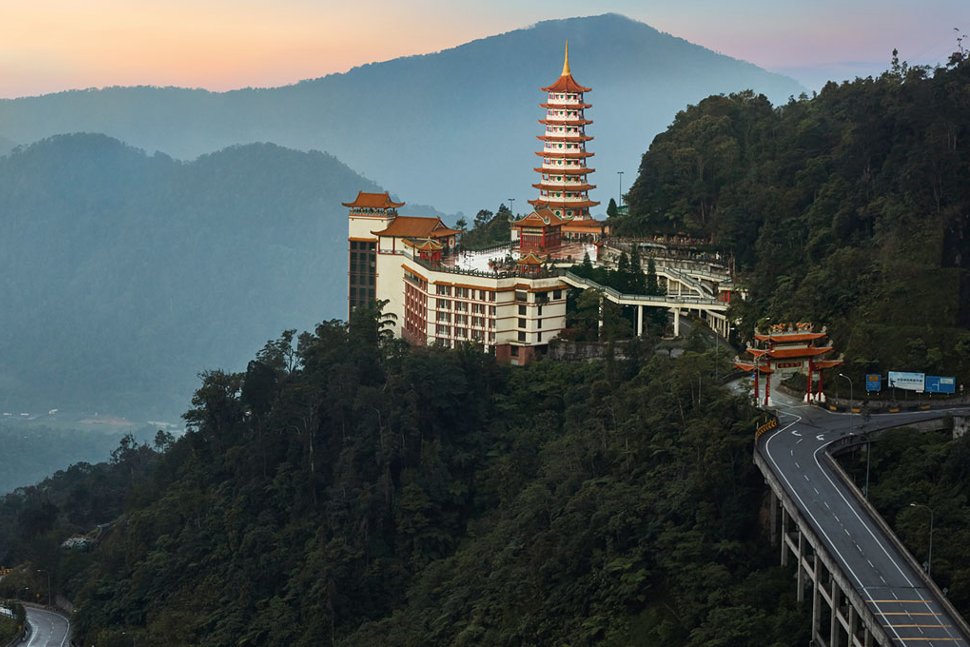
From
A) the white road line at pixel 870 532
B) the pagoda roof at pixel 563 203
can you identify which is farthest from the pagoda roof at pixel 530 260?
the white road line at pixel 870 532

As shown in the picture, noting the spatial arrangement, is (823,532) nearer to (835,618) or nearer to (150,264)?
(835,618)

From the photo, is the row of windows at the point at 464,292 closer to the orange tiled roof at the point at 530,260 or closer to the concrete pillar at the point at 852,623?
the orange tiled roof at the point at 530,260

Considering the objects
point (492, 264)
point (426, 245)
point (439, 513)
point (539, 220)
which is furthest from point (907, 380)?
point (426, 245)

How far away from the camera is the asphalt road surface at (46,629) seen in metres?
55.2

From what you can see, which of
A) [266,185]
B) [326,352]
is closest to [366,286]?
[326,352]

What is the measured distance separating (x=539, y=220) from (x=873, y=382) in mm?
21117

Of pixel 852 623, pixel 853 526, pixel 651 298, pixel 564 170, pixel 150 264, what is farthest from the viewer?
pixel 150 264

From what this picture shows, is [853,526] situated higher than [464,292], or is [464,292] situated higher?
[464,292]

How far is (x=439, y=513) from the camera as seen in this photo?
48719 mm

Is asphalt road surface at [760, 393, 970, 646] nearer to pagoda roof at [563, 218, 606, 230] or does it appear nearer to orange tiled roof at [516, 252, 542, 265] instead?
orange tiled roof at [516, 252, 542, 265]

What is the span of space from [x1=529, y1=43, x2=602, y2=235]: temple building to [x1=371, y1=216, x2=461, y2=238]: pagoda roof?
7.65 metres

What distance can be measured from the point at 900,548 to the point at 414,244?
102 feet

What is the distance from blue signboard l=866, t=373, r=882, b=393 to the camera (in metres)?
40.8

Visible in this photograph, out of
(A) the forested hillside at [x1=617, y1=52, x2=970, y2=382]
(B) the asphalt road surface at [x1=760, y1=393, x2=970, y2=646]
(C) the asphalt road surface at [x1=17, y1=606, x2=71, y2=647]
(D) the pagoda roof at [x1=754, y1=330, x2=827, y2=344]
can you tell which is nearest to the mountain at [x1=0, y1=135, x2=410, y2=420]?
(C) the asphalt road surface at [x1=17, y1=606, x2=71, y2=647]
